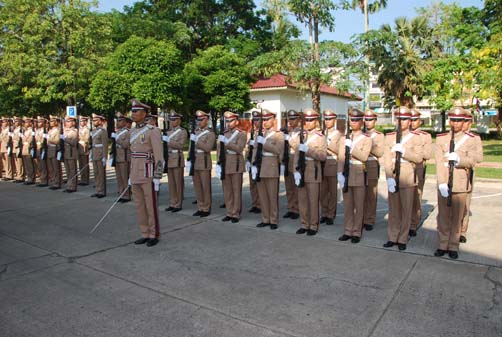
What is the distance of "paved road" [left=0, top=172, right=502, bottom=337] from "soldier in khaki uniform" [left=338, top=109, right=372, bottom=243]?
321mm

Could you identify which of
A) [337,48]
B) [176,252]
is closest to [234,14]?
[337,48]

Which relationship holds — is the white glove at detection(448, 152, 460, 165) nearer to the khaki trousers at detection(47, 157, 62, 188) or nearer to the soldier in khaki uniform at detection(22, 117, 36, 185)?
the khaki trousers at detection(47, 157, 62, 188)

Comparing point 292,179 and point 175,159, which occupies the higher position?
point 175,159

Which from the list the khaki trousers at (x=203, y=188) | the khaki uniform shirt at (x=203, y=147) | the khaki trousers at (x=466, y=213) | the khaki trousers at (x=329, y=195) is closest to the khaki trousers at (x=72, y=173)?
the khaki trousers at (x=203, y=188)

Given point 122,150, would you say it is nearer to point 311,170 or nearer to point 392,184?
point 311,170

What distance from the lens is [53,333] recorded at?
3619 millimetres

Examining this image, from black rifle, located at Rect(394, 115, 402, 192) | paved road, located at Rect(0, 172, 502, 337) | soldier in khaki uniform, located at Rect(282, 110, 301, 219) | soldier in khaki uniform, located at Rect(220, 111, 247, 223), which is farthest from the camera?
soldier in khaki uniform, located at Rect(282, 110, 301, 219)

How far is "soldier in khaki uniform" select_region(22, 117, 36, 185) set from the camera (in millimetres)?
12094

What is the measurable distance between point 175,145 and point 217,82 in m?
13.6

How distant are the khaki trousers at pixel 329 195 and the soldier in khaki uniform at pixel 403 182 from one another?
4.94 feet

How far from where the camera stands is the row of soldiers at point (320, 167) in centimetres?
544

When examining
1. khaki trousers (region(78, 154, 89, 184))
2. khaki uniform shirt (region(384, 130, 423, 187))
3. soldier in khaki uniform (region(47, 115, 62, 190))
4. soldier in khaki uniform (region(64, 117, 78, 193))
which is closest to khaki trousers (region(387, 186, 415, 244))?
khaki uniform shirt (region(384, 130, 423, 187))

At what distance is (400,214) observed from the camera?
5.91 m

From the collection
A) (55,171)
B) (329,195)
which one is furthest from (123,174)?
(329,195)
